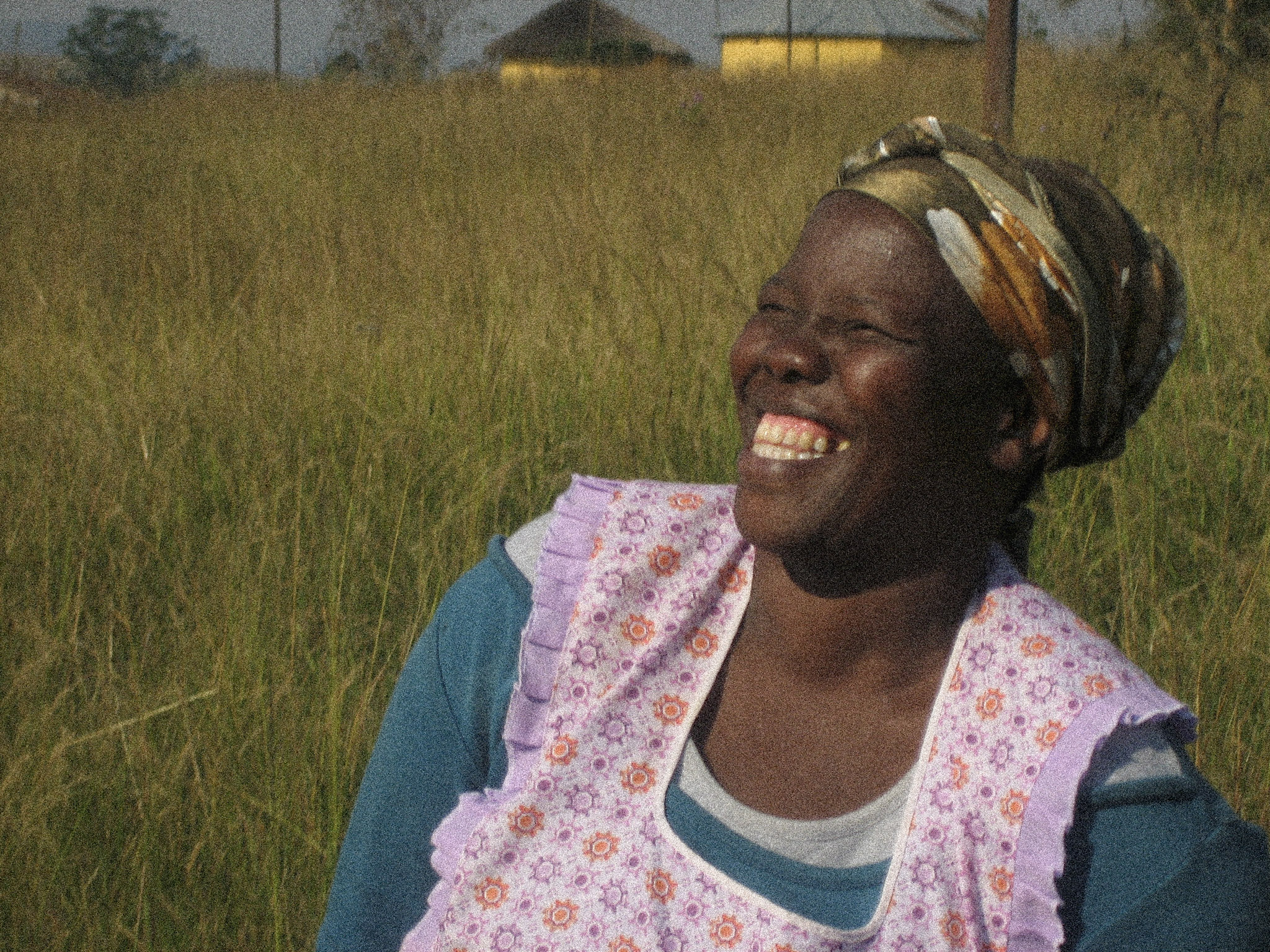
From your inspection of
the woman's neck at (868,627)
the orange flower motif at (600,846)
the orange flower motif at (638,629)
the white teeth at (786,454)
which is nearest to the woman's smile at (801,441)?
the white teeth at (786,454)

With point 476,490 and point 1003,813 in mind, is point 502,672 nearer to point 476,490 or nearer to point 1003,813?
point 1003,813

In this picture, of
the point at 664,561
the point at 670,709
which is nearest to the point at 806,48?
the point at 664,561

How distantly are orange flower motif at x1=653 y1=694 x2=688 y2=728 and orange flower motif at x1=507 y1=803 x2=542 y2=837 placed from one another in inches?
6.7

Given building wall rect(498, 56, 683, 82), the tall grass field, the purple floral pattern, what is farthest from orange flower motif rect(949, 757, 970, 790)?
building wall rect(498, 56, 683, 82)

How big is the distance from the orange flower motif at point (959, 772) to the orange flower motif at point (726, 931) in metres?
0.26

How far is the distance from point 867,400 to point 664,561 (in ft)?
0.99

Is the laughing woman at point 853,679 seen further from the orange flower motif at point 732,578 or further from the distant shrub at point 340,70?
the distant shrub at point 340,70

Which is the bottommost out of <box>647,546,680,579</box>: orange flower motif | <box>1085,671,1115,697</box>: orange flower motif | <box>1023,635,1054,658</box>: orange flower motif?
<box>1085,671,1115,697</box>: orange flower motif

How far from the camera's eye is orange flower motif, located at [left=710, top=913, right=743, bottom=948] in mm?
1286

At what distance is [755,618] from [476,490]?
1294 millimetres

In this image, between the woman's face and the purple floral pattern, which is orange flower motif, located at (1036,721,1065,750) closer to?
the purple floral pattern

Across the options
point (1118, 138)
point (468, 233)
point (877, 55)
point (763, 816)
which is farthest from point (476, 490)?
point (877, 55)

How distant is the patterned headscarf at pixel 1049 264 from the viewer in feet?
4.61

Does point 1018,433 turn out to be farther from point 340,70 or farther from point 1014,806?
point 340,70
